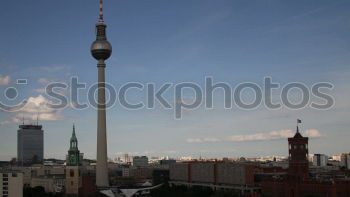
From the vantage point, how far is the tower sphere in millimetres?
143125

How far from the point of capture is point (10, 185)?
257 ft

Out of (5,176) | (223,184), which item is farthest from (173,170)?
(5,176)

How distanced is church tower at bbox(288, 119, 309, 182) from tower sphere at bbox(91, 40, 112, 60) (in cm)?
5706

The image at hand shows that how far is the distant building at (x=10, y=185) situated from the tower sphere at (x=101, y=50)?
222ft

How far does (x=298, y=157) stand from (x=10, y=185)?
59.5 m

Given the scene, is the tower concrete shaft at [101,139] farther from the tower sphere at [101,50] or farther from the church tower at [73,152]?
the church tower at [73,152]

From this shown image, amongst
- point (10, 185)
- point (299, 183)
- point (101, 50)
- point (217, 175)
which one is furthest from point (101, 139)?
point (10, 185)

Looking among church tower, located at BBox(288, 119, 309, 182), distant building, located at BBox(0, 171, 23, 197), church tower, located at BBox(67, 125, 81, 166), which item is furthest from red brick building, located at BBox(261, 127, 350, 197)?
church tower, located at BBox(67, 125, 81, 166)

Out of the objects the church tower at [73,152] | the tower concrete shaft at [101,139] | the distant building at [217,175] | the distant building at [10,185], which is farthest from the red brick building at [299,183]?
the church tower at [73,152]

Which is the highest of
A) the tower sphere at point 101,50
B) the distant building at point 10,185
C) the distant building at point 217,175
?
the tower sphere at point 101,50

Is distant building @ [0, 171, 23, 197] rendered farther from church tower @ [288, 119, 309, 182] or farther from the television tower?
the television tower

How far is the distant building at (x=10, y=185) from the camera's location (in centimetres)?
7744

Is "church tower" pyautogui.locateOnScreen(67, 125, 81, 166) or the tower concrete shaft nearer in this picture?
the tower concrete shaft

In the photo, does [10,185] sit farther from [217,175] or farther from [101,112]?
[217,175]
